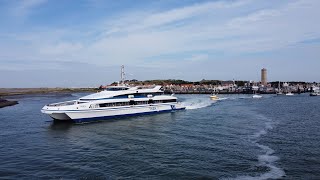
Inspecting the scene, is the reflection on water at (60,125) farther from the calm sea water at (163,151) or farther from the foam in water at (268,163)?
the foam in water at (268,163)

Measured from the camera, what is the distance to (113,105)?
46.1 meters

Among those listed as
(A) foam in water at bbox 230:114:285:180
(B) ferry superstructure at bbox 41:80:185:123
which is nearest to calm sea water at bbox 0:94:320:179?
(A) foam in water at bbox 230:114:285:180

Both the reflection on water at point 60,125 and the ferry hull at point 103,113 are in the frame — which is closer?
the reflection on water at point 60,125

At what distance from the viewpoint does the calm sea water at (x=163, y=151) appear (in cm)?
1898

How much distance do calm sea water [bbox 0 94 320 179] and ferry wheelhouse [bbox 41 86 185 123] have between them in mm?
2949

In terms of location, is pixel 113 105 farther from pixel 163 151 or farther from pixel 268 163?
pixel 268 163

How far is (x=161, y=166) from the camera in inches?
800

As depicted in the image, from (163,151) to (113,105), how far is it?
74.4 feet

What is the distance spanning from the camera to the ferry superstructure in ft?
133

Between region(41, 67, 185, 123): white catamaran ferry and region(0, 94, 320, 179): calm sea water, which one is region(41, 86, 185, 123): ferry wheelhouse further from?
region(0, 94, 320, 179): calm sea water

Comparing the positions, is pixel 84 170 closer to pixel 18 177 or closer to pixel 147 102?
pixel 18 177

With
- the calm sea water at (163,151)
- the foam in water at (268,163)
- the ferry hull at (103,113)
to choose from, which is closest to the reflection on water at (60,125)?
the calm sea water at (163,151)

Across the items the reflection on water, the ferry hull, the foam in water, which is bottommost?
the foam in water

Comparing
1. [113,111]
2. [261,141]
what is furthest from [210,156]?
[113,111]
